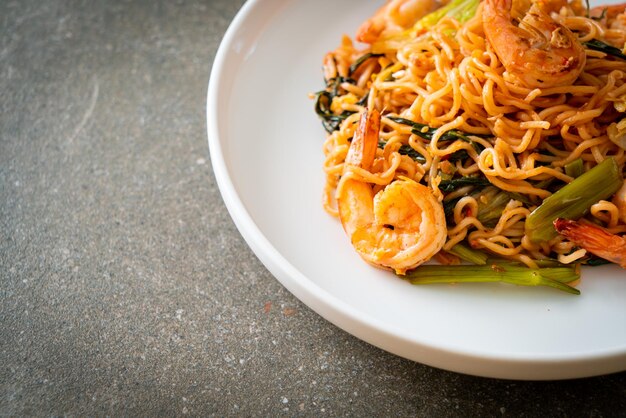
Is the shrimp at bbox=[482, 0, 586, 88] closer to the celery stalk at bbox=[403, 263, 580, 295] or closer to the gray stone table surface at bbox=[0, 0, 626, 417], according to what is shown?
the celery stalk at bbox=[403, 263, 580, 295]

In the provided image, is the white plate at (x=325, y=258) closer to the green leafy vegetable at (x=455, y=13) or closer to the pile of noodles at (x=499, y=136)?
the pile of noodles at (x=499, y=136)

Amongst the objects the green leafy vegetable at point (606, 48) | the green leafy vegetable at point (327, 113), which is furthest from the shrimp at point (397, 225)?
the green leafy vegetable at point (606, 48)

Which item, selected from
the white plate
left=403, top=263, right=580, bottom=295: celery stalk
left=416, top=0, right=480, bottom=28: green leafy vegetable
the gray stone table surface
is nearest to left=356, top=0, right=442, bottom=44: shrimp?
left=416, top=0, right=480, bottom=28: green leafy vegetable

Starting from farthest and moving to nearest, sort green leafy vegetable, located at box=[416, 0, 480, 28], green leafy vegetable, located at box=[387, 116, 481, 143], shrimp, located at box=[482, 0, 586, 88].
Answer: green leafy vegetable, located at box=[416, 0, 480, 28]
green leafy vegetable, located at box=[387, 116, 481, 143]
shrimp, located at box=[482, 0, 586, 88]

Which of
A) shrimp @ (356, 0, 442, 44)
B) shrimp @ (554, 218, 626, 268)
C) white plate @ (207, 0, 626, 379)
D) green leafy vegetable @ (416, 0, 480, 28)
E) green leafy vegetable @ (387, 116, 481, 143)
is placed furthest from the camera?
shrimp @ (356, 0, 442, 44)

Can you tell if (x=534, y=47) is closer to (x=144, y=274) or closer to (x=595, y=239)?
(x=595, y=239)

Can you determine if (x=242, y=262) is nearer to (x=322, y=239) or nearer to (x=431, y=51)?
(x=322, y=239)
